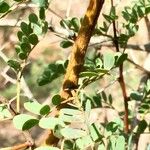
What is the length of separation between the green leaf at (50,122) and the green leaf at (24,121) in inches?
0.4

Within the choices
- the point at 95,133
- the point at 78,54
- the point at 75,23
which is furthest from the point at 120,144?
the point at 75,23

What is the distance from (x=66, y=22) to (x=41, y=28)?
17 cm

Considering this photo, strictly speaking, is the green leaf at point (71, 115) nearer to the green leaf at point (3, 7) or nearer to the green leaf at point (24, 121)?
the green leaf at point (24, 121)

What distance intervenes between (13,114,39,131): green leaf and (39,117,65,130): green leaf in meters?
0.01

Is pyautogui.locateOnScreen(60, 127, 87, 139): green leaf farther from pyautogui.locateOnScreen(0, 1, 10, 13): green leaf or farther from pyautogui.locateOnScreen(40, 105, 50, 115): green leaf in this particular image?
pyautogui.locateOnScreen(0, 1, 10, 13): green leaf

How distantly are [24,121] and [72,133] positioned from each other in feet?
0.19

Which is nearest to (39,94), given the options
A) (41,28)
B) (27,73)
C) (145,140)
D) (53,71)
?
(27,73)

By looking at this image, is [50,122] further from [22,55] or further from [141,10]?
[141,10]

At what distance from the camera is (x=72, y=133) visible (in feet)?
1.85

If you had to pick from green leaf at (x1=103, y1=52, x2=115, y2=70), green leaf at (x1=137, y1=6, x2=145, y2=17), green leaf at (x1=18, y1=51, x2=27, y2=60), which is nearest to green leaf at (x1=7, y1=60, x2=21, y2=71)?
green leaf at (x1=18, y1=51, x2=27, y2=60)

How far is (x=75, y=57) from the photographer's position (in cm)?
64

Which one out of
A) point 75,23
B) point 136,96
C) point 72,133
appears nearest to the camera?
point 72,133

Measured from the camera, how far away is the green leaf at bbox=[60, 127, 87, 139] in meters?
0.56

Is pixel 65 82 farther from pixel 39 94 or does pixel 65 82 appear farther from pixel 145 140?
pixel 39 94
